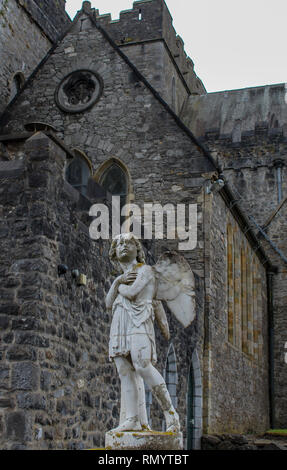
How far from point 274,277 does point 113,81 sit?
9595mm

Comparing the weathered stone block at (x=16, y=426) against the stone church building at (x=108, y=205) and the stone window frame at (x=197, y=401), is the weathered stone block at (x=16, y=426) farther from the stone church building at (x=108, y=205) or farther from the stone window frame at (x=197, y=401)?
the stone window frame at (x=197, y=401)

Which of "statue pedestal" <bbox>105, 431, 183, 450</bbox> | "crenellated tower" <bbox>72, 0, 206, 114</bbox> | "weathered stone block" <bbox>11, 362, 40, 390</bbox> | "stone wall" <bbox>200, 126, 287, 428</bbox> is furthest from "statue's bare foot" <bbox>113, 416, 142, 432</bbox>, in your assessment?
"stone wall" <bbox>200, 126, 287, 428</bbox>

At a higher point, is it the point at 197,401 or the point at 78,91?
the point at 78,91

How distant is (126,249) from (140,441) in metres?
1.84

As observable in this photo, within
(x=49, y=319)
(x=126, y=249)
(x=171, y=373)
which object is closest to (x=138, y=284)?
(x=126, y=249)

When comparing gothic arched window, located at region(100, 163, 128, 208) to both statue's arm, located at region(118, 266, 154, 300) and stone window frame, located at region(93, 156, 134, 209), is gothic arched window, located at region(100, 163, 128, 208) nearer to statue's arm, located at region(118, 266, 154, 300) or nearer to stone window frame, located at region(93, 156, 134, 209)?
stone window frame, located at region(93, 156, 134, 209)

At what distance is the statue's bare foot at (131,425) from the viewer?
6.33 metres

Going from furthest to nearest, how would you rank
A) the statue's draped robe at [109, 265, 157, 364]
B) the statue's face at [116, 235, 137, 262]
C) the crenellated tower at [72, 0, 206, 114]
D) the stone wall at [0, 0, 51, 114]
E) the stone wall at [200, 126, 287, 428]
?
1. the stone wall at [200, 126, 287, 428]
2. the crenellated tower at [72, 0, 206, 114]
3. the stone wall at [0, 0, 51, 114]
4. the statue's face at [116, 235, 137, 262]
5. the statue's draped robe at [109, 265, 157, 364]

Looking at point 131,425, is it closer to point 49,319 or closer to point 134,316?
point 134,316

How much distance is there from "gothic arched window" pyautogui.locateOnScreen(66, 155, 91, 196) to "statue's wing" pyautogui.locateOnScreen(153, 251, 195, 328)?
9.87 meters

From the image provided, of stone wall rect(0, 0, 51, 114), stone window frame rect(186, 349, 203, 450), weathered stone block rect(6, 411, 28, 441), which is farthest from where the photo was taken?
stone wall rect(0, 0, 51, 114)

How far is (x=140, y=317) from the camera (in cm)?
652

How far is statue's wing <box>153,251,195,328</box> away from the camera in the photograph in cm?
665

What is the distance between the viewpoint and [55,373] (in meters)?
8.14
